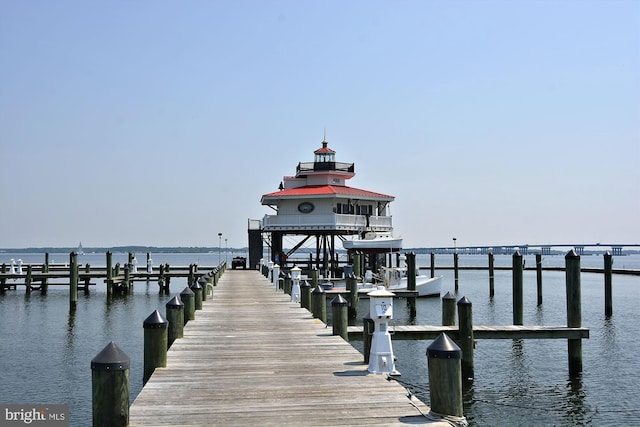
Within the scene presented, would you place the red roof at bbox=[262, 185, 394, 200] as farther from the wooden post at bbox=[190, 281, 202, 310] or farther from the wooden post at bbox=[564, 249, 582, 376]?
the wooden post at bbox=[564, 249, 582, 376]

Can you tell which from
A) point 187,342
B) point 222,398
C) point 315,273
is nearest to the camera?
point 222,398

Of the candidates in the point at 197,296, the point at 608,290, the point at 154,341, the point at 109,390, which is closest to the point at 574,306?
the point at 197,296

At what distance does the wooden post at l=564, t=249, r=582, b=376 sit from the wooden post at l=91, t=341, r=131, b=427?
16.9 meters

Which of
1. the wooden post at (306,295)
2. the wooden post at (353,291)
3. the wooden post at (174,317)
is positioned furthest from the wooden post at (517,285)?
the wooden post at (174,317)

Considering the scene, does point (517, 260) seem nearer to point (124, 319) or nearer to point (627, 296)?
point (124, 319)

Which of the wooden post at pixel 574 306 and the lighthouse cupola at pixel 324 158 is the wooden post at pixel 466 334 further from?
the lighthouse cupola at pixel 324 158

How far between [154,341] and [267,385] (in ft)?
7.80

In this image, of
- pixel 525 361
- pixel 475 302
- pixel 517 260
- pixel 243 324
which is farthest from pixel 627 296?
pixel 243 324

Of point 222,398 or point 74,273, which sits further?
point 74,273

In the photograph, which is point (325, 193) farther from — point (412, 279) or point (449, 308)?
point (449, 308)

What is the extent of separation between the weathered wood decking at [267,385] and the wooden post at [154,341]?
0.21 metres

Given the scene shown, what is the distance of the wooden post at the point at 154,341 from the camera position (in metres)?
11.2

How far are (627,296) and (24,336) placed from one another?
50.8 metres

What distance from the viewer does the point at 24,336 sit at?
31312mm
